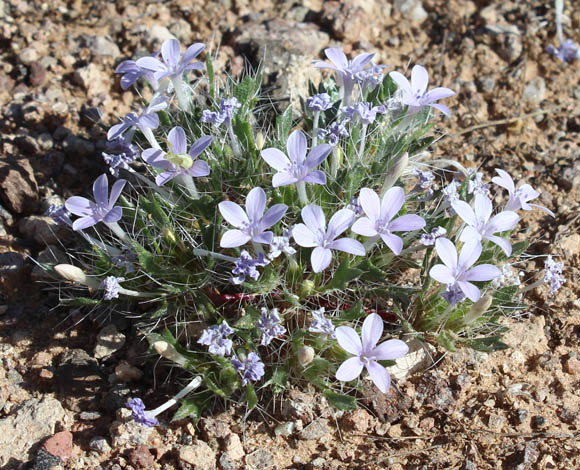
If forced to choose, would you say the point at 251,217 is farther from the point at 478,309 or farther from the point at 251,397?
the point at 478,309

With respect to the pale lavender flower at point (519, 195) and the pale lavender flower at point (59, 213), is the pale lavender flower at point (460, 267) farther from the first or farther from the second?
the pale lavender flower at point (59, 213)

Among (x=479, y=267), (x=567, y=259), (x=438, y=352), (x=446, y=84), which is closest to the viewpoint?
(x=479, y=267)

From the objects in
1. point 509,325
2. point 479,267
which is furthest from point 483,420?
point 479,267

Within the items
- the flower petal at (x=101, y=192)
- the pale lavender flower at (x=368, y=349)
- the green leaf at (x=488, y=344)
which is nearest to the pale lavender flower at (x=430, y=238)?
the pale lavender flower at (x=368, y=349)

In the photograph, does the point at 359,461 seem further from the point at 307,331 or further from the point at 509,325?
the point at 509,325

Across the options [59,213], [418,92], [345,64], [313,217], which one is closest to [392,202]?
[313,217]
